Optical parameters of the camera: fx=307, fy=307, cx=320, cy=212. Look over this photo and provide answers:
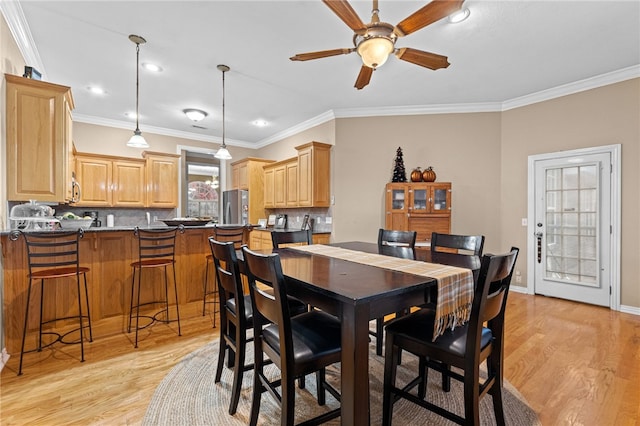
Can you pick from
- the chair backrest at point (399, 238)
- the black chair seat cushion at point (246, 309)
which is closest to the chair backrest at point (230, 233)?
the black chair seat cushion at point (246, 309)

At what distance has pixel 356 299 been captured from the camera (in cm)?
117

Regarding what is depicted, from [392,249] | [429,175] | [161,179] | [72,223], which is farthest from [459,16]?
[161,179]

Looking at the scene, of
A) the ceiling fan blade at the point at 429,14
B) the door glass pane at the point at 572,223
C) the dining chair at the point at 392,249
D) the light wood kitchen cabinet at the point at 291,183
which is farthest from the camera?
the light wood kitchen cabinet at the point at 291,183

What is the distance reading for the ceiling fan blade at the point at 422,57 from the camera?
223 cm

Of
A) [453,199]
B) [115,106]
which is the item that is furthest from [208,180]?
[453,199]

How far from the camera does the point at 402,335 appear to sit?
1.59 m

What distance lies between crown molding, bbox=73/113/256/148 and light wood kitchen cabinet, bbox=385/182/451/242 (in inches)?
159

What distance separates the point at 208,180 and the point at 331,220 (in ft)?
11.6

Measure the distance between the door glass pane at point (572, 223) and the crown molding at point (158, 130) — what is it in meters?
5.87

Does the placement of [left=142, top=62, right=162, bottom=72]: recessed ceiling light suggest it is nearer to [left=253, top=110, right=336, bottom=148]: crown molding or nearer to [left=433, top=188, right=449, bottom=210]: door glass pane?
[left=253, top=110, right=336, bottom=148]: crown molding

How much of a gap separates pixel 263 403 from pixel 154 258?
1.87 metres

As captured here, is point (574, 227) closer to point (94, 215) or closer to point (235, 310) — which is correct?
point (235, 310)

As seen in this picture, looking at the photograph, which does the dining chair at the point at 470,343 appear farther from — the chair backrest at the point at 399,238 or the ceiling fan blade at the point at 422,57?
the ceiling fan blade at the point at 422,57

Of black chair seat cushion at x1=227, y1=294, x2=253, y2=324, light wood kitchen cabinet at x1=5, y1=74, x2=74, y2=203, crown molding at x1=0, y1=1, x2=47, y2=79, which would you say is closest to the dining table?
black chair seat cushion at x1=227, y1=294, x2=253, y2=324
